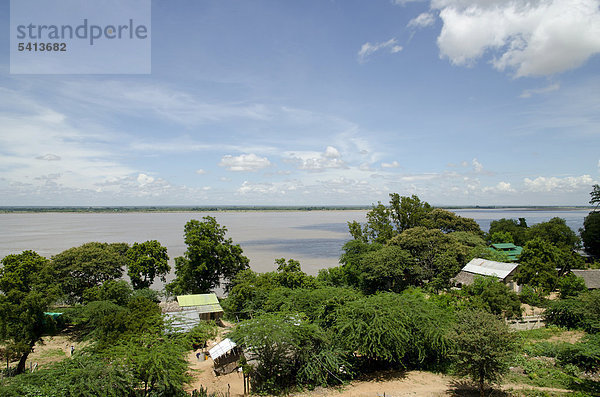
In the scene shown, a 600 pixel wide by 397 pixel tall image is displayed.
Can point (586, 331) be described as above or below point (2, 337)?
below

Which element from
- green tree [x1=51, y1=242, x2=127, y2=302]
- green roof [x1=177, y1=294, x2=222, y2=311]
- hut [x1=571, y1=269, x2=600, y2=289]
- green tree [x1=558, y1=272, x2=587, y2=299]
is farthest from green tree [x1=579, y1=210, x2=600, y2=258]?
green tree [x1=51, y1=242, x2=127, y2=302]

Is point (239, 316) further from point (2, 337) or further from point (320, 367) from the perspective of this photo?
point (2, 337)

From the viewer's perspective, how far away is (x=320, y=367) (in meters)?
15.0

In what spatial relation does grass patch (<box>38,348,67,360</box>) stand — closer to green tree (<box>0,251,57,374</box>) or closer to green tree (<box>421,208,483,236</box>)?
green tree (<box>0,251,57,374</box>)

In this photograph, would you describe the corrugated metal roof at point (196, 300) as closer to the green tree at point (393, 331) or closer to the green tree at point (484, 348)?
the green tree at point (393, 331)

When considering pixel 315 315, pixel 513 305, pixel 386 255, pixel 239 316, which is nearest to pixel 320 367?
pixel 315 315

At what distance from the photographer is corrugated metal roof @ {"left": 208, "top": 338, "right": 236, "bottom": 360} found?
16.3m

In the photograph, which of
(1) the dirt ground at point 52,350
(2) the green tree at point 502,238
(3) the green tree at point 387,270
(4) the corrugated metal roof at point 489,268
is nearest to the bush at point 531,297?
(4) the corrugated metal roof at point 489,268

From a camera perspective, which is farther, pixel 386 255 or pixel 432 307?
pixel 386 255

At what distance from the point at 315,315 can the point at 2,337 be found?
50.8 feet

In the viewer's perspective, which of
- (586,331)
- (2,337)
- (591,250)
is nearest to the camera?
(2,337)

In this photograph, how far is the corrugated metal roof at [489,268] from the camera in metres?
30.2

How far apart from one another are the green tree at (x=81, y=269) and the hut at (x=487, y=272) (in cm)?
3069

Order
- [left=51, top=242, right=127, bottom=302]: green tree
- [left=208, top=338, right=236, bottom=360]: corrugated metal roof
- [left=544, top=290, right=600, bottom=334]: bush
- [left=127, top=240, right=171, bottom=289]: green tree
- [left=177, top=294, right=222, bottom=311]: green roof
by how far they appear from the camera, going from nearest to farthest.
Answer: [left=208, top=338, right=236, bottom=360]: corrugated metal roof, [left=544, top=290, right=600, bottom=334]: bush, [left=177, top=294, right=222, bottom=311]: green roof, [left=51, top=242, right=127, bottom=302]: green tree, [left=127, top=240, right=171, bottom=289]: green tree
